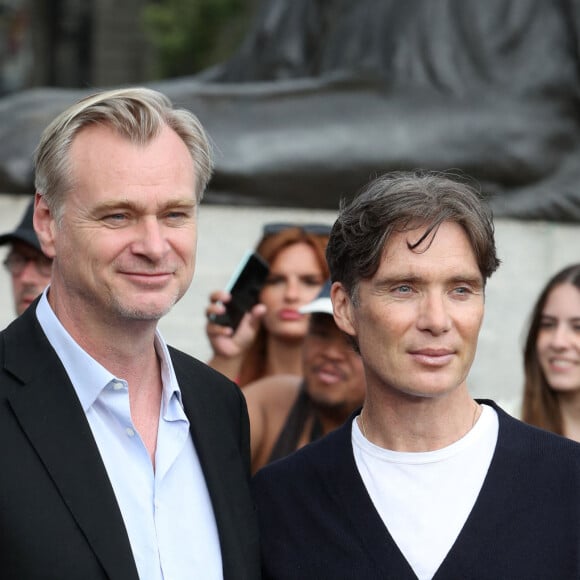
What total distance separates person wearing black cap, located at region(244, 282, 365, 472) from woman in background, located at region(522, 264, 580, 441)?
0.60 m

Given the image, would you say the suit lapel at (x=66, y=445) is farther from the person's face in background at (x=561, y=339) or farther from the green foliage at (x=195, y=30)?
the green foliage at (x=195, y=30)

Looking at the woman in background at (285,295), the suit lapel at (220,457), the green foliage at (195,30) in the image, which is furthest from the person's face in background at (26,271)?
the green foliage at (195,30)

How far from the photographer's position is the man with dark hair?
2852 mm

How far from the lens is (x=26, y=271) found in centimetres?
464

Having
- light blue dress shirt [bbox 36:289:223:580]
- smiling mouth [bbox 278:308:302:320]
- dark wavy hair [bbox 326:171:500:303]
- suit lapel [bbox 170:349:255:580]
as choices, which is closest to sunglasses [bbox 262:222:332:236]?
smiling mouth [bbox 278:308:302:320]

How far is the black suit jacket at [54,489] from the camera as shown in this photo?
2580mm

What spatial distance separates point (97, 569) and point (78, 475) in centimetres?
19

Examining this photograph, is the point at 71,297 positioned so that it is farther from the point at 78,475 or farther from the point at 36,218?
the point at 78,475

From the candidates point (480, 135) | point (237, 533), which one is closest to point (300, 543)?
point (237, 533)

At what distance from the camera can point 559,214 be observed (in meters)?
6.64

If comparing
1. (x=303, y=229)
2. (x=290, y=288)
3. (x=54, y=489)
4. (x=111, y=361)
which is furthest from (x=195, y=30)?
(x=54, y=489)

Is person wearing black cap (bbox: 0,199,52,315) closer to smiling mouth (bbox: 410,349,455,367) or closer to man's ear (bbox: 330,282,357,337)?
man's ear (bbox: 330,282,357,337)

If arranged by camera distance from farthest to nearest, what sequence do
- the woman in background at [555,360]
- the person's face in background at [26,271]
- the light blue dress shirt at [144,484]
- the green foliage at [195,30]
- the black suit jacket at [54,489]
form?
1. the green foliage at [195,30]
2. the person's face in background at [26,271]
3. the woman in background at [555,360]
4. the light blue dress shirt at [144,484]
5. the black suit jacket at [54,489]

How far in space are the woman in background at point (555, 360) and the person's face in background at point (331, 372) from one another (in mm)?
602
